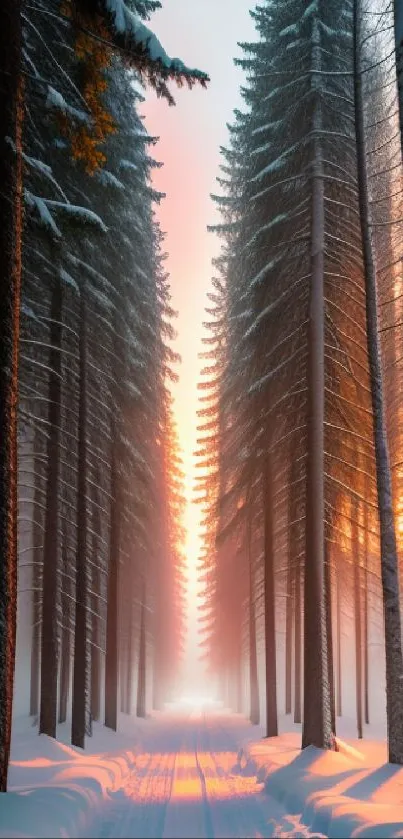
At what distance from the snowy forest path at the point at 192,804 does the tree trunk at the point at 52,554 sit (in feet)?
7.73

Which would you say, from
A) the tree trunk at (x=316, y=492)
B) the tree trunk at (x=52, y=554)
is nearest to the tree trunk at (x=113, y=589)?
the tree trunk at (x=52, y=554)

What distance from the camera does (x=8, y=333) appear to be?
28.2 ft

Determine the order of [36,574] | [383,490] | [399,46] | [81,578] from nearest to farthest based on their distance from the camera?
[399,46] → [383,490] → [81,578] → [36,574]

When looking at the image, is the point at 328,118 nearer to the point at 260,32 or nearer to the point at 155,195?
the point at 260,32

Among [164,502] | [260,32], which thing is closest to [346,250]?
[260,32]

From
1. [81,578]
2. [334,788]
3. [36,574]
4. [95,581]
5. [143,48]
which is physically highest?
[143,48]

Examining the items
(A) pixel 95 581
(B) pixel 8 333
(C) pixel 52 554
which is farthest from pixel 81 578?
(B) pixel 8 333

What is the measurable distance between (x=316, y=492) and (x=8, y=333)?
818cm

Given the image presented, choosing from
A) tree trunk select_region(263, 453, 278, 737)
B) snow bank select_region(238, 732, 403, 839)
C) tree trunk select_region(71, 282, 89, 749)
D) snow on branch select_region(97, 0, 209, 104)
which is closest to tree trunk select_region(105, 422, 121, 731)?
tree trunk select_region(71, 282, 89, 749)

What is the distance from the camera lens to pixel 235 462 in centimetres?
2092

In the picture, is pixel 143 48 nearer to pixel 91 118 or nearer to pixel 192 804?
pixel 91 118

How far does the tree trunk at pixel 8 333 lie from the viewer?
8188 millimetres

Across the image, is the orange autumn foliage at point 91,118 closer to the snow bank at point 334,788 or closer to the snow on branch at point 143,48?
the snow on branch at point 143,48

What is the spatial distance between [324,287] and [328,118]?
3760mm
